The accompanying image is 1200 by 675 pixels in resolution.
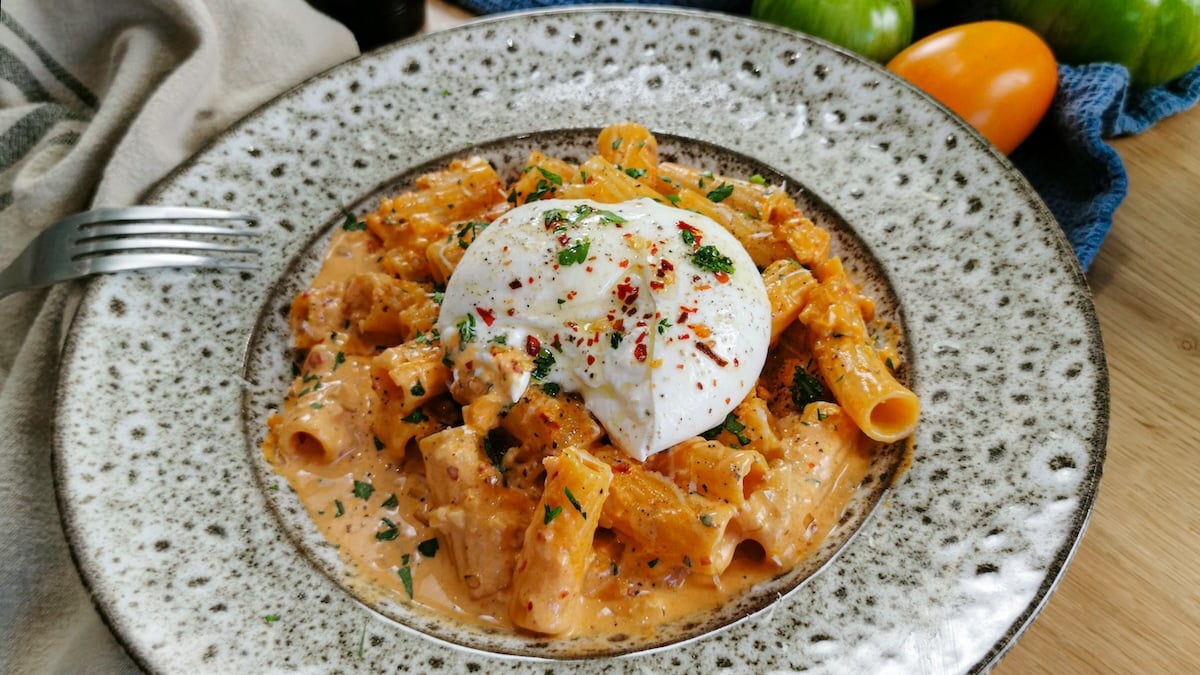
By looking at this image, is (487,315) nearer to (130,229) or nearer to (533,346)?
(533,346)

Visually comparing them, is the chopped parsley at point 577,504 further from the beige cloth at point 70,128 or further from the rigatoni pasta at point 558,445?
the beige cloth at point 70,128

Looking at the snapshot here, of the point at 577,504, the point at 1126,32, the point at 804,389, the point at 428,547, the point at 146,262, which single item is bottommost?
the point at 428,547

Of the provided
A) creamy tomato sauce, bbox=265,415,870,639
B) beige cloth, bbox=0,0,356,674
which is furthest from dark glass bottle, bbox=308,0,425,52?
creamy tomato sauce, bbox=265,415,870,639

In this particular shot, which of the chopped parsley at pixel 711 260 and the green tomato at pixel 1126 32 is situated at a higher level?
the green tomato at pixel 1126 32

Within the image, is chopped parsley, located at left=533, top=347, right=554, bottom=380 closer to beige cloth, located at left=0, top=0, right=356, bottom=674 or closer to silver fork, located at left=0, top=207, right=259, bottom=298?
silver fork, located at left=0, top=207, right=259, bottom=298

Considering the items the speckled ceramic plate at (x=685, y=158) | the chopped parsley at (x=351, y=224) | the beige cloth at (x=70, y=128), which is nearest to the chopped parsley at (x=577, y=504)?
the speckled ceramic plate at (x=685, y=158)

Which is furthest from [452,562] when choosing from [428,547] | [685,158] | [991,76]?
[991,76]
